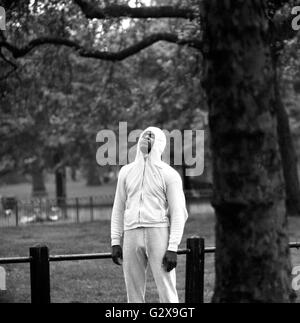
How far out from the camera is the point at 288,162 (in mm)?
23484

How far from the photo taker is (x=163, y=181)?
645 centimetres

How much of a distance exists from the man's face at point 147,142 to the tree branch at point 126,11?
1153cm

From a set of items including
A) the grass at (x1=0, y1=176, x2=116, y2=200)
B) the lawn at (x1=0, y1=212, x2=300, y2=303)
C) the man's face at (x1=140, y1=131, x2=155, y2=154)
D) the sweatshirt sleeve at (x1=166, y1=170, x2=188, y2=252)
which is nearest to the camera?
the sweatshirt sleeve at (x1=166, y1=170, x2=188, y2=252)

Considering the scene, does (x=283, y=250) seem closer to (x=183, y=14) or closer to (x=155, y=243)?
(x=155, y=243)

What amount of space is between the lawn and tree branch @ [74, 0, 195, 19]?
18.0 ft

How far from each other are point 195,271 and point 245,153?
3.22 metres

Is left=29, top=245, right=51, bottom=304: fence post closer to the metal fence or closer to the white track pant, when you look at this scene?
the white track pant

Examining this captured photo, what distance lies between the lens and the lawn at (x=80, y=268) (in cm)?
1042

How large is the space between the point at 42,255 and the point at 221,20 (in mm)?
3298

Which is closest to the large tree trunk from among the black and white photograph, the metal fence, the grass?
the black and white photograph

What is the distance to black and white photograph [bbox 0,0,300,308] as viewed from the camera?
15.1 ft

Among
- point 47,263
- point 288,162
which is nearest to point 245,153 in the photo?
point 47,263

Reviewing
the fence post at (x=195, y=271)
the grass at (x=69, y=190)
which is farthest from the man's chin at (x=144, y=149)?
the grass at (x=69, y=190)
